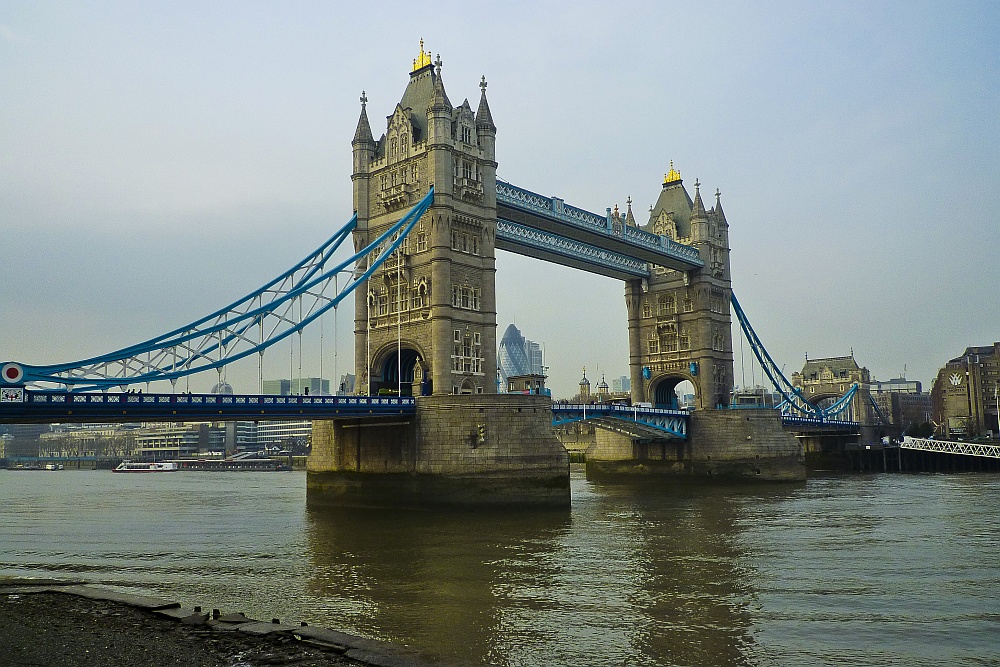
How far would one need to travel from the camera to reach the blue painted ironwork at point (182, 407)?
31578mm

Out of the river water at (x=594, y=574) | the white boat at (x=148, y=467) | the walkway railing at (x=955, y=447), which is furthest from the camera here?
the white boat at (x=148, y=467)

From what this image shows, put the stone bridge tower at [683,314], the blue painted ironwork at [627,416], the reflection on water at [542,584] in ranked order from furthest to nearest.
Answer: the stone bridge tower at [683,314] → the blue painted ironwork at [627,416] → the reflection on water at [542,584]

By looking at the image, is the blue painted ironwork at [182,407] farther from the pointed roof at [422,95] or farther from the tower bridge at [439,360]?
the pointed roof at [422,95]

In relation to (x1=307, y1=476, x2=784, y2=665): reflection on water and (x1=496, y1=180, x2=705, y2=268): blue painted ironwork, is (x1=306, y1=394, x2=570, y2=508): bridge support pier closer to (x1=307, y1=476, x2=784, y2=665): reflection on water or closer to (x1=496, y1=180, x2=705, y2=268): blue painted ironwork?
(x1=307, y1=476, x2=784, y2=665): reflection on water

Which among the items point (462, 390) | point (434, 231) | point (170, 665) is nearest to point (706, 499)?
point (462, 390)

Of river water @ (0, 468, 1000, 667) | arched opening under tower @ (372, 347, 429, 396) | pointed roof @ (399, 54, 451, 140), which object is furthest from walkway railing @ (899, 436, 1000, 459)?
pointed roof @ (399, 54, 451, 140)

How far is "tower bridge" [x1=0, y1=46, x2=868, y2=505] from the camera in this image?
38.4 m

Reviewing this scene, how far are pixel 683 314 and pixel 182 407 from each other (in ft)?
154

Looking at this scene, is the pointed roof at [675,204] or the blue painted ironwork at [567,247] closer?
the blue painted ironwork at [567,247]

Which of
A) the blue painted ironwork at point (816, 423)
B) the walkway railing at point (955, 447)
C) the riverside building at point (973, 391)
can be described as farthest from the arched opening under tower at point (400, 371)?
the riverside building at point (973, 391)

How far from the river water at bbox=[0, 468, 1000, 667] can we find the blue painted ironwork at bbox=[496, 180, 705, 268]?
20.3 m

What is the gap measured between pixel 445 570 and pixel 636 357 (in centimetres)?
5142

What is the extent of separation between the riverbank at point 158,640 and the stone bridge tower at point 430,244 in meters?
29.2

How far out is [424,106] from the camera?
48.9m
